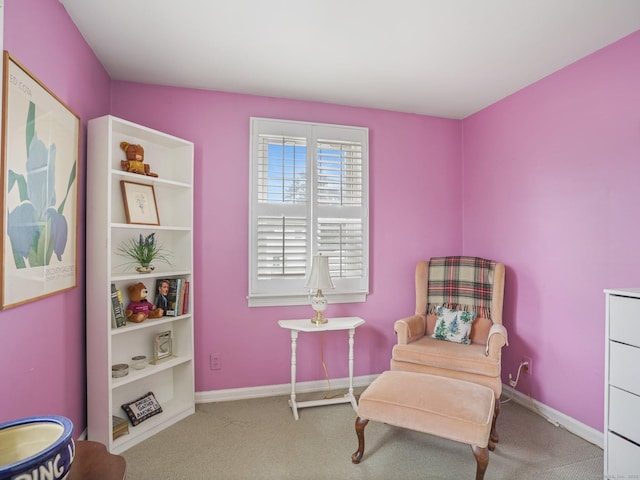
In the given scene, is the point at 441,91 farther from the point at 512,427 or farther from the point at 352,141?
the point at 512,427

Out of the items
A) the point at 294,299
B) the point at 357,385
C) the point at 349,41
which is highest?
the point at 349,41

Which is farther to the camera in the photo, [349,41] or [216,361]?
[216,361]

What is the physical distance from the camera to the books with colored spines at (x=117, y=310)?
7.16 ft

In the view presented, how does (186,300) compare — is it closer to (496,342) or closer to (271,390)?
(271,390)

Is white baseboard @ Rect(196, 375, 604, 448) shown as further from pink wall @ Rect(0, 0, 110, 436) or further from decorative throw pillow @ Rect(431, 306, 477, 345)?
Answer: pink wall @ Rect(0, 0, 110, 436)

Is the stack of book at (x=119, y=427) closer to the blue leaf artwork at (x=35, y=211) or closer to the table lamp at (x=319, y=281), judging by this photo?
the blue leaf artwork at (x=35, y=211)

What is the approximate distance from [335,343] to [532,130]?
2359 mm

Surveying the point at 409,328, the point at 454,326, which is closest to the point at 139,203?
the point at 409,328

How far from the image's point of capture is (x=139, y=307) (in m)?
2.38

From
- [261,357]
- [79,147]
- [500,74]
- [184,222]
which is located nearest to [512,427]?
[261,357]

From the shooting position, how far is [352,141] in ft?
10.2

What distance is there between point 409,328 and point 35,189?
8.00 ft

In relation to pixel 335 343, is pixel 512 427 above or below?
below

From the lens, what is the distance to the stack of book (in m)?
2.13
